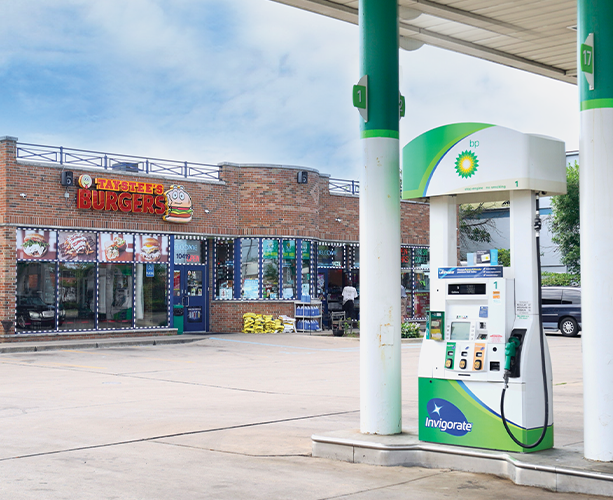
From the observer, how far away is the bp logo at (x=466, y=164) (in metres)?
7.30

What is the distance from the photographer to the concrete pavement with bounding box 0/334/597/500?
6.39 metres

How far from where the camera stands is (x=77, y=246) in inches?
965

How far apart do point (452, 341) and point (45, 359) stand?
14.8 m

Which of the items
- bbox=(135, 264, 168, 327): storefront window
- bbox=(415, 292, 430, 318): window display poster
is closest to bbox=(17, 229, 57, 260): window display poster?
bbox=(135, 264, 168, 327): storefront window

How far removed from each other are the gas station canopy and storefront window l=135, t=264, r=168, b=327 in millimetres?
17256

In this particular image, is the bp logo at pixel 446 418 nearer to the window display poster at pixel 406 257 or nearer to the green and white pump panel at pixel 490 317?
the green and white pump panel at pixel 490 317

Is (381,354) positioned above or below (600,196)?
below

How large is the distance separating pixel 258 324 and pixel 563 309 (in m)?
11.0

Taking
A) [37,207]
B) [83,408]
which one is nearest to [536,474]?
[83,408]

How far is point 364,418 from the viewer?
7582 mm

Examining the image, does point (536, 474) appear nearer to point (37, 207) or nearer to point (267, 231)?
point (37, 207)

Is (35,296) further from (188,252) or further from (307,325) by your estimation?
(307,325)

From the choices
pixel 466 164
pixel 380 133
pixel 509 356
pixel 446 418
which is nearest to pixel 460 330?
pixel 509 356

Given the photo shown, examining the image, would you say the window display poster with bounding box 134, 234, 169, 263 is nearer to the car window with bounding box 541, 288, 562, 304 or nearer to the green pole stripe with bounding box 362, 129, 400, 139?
the car window with bounding box 541, 288, 562, 304
